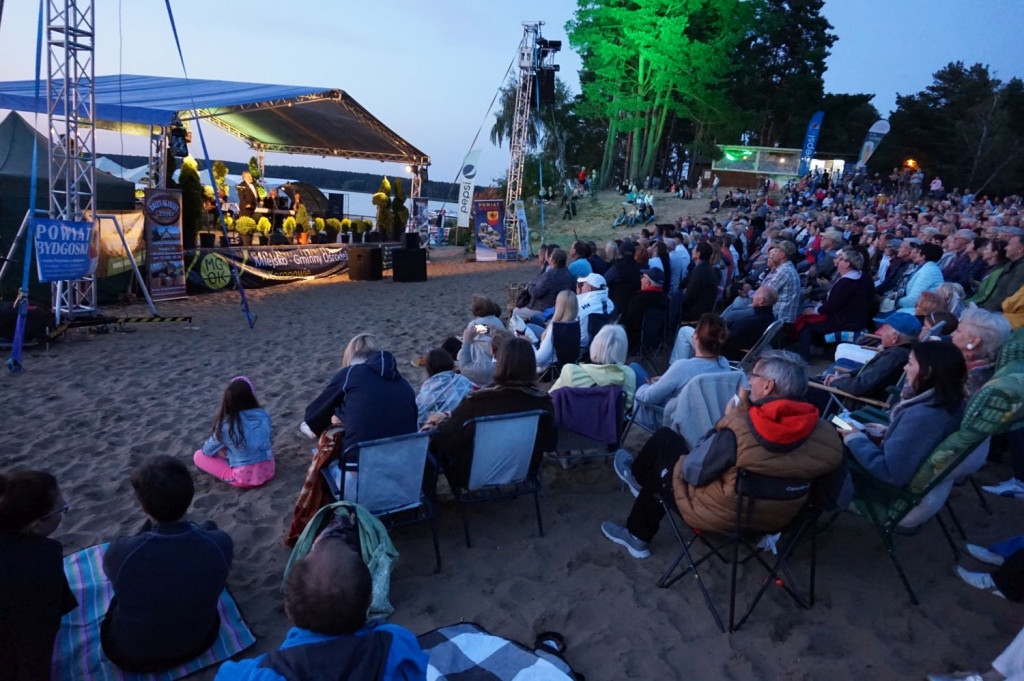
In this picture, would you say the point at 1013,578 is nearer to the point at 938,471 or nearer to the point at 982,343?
the point at 938,471

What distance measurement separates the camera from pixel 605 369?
374cm

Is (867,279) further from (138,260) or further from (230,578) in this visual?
(138,260)

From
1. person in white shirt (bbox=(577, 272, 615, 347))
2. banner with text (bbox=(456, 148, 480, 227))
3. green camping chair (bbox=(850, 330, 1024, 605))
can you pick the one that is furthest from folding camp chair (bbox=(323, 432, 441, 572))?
banner with text (bbox=(456, 148, 480, 227))

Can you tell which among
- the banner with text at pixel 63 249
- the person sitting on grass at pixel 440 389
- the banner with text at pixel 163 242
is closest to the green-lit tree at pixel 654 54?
the banner with text at pixel 163 242

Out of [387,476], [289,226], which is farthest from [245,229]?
[387,476]

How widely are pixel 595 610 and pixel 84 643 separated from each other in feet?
6.90

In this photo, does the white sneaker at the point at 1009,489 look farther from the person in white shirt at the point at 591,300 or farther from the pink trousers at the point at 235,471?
the pink trousers at the point at 235,471

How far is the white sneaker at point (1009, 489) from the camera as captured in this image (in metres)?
3.76

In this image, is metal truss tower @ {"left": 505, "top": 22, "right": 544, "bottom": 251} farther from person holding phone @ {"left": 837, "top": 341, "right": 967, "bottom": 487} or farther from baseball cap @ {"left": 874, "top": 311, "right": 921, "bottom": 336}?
person holding phone @ {"left": 837, "top": 341, "right": 967, "bottom": 487}

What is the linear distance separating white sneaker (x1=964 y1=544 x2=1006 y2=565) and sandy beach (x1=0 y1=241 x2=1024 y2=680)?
0.11m

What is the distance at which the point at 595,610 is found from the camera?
108 inches

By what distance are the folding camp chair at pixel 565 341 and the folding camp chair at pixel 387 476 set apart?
2.23m

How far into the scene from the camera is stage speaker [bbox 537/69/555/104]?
56.6 ft

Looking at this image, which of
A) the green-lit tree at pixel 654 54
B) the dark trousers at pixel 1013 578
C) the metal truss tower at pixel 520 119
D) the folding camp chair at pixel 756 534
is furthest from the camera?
the green-lit tree at pixel 654 54
